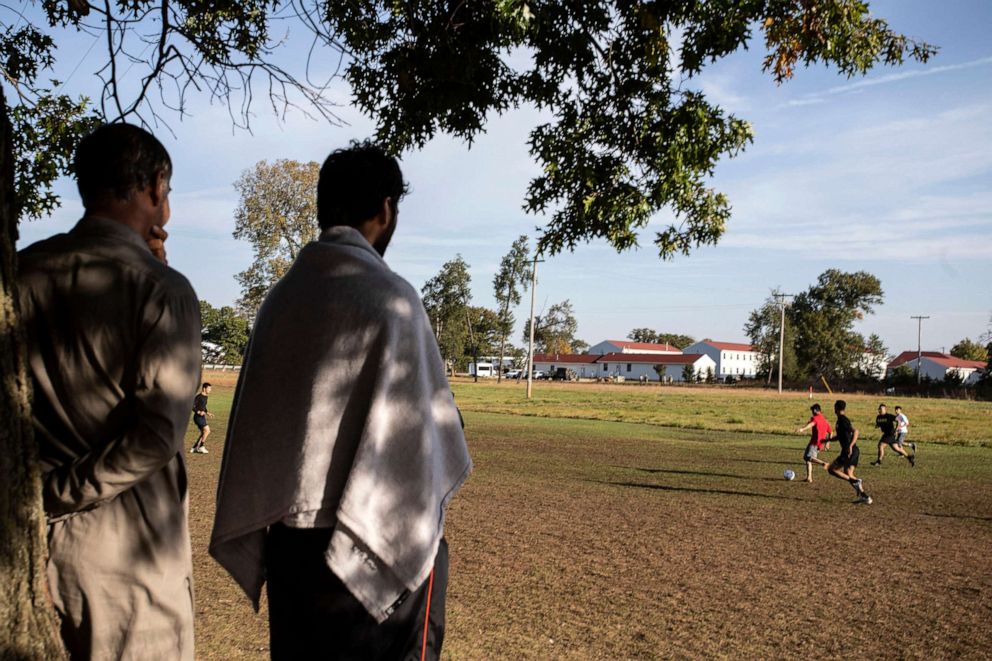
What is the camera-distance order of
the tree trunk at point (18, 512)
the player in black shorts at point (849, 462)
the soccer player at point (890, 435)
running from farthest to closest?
the soccer player at point (890, 435)
the player in black shorts at point (849, 462)
the tree trunk at point (18, 512)

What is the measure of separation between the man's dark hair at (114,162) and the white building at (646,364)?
5276 inches

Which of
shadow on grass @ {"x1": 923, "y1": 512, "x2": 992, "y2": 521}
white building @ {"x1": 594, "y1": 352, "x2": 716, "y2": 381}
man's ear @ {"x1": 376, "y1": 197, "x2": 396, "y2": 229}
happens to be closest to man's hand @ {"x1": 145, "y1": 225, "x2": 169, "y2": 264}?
man's ear @ {"x1": 376, "y1": 197, "x2": 396, "y2": 229}

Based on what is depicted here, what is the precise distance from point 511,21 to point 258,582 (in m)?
3.34

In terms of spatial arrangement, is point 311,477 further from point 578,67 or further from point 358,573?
point 578,67

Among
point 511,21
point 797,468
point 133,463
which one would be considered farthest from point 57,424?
point 797,468

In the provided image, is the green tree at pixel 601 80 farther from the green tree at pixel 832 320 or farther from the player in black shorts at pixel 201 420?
the green tree at pixel 832 320

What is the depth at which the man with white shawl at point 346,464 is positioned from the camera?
196 centimetres

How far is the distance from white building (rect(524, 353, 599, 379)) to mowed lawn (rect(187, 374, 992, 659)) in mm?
131163

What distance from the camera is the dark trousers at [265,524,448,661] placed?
6.56ft

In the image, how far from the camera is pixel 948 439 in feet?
→ 99.7

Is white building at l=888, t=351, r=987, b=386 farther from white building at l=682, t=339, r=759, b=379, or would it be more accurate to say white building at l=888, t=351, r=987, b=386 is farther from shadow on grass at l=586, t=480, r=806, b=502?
shadow on grass at l=586, t=480, r=806, b=502

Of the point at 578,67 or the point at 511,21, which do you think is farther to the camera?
the point at 578,67

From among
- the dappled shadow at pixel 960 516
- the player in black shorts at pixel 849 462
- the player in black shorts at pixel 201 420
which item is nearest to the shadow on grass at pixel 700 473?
the player in black shorts at pixel 849 462

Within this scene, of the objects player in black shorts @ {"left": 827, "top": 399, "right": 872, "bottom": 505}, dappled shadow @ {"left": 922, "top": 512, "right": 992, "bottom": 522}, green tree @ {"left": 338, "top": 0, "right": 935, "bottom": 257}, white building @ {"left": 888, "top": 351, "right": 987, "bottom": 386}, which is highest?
white building @ {"left": 888, "top": 351, "right": 987, "bottom": 386}
